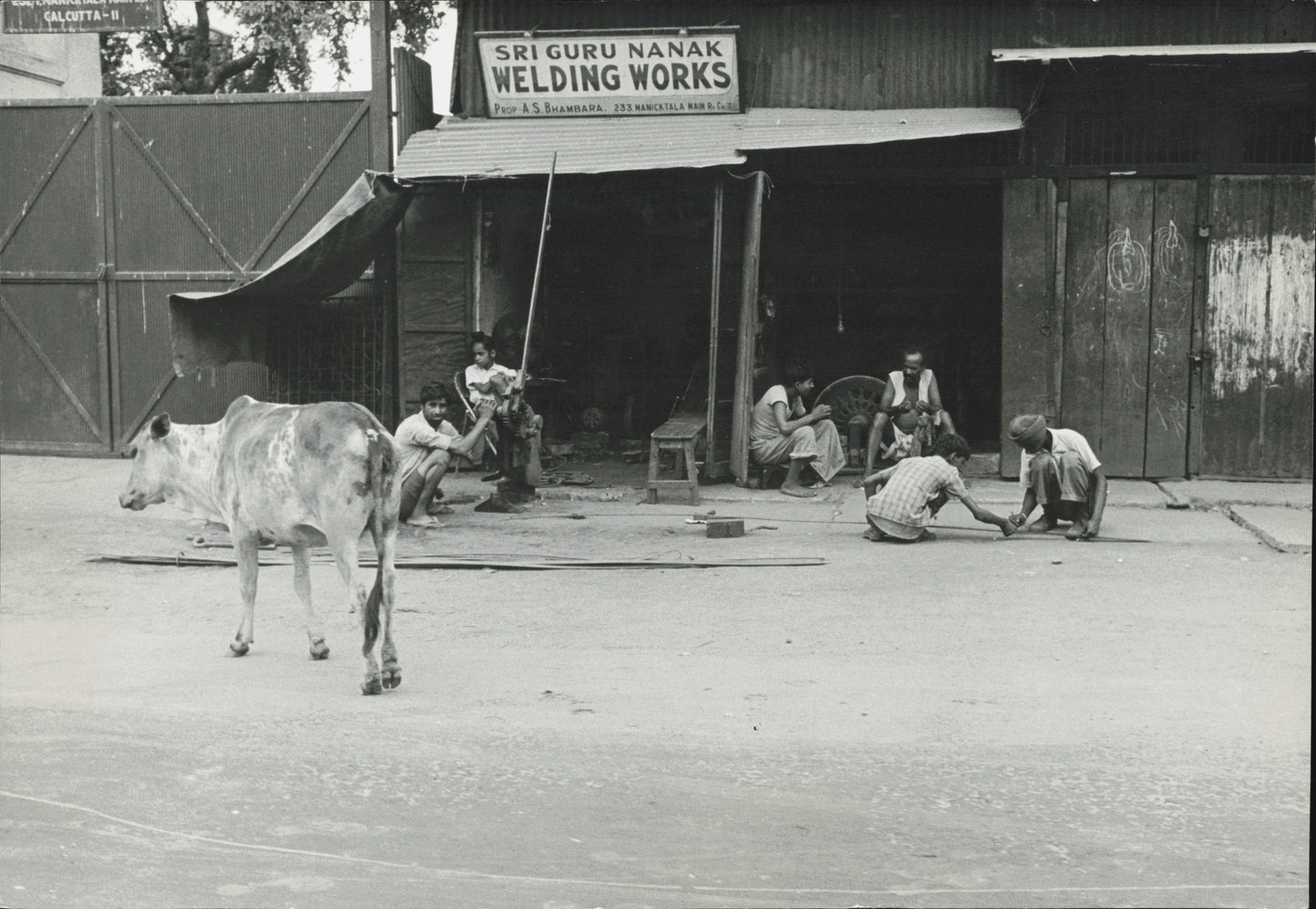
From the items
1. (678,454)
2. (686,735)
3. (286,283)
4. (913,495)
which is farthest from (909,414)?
(686,735)

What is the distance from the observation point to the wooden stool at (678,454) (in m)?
13.0

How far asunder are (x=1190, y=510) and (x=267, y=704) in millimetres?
8335

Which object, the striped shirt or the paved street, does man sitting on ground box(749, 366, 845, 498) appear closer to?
the striped shirt

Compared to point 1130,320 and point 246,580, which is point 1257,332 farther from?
point 246,580

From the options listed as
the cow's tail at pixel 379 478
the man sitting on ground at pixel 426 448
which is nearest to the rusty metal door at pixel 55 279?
the man sitting on ground at pixel 426 448

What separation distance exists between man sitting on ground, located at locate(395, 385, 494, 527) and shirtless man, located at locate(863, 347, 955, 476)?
3.93 metres

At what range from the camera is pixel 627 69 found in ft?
47.3

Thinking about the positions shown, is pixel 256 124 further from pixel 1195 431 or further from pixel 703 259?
pixel 1195 431

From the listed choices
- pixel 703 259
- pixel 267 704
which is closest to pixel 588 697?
pixel 267 704

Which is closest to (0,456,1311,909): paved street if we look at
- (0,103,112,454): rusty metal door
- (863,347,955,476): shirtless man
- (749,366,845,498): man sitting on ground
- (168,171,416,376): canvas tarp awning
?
(863,347,955,476): shirtless man

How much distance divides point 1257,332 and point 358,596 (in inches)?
388

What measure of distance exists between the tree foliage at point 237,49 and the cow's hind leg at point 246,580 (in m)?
17.9

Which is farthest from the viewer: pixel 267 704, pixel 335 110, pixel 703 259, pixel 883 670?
pixel 703 259

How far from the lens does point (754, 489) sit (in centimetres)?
1371
